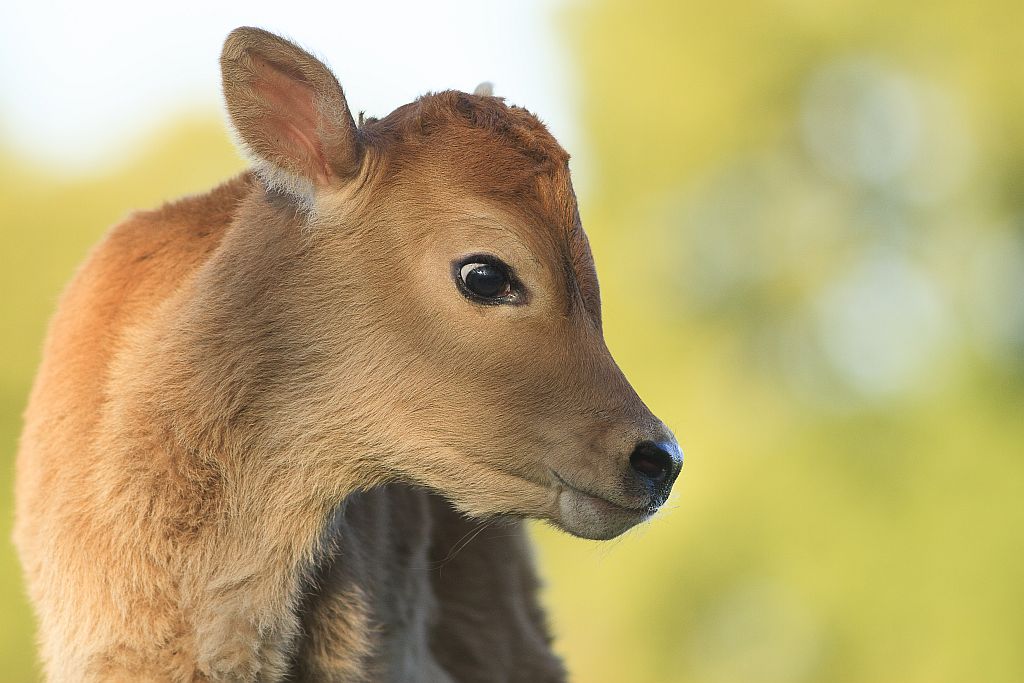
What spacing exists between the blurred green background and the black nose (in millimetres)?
14414

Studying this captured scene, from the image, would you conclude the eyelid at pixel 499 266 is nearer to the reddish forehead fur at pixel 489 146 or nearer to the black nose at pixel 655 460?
the reddish forehead fur at pixel 489 146

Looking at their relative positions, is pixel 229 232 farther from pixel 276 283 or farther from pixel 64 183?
pixel 64 183

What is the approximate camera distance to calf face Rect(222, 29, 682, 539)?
394 centimetres

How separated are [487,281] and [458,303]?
0.12 meters

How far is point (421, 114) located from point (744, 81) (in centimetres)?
1892

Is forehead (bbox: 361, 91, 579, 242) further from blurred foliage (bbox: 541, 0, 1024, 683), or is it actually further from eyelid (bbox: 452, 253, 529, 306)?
blurred foliage (bbox: 541, 0, 1024, 683)

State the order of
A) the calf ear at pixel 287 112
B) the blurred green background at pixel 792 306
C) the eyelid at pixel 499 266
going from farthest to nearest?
the blurred green background at pixel 792 306 < the calf ear at pixel 287 112 < the eyelid at pixel 499 266

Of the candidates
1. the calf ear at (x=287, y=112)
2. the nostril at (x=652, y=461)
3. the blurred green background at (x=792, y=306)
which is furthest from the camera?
the blurred green background at (x=792, y=306)

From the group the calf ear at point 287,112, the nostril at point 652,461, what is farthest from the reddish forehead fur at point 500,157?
the nostril at point 652,461

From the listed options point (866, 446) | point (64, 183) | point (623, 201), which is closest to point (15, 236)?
point (64, 183)

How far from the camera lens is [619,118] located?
72.3ft

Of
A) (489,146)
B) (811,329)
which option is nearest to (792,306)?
(811,329)

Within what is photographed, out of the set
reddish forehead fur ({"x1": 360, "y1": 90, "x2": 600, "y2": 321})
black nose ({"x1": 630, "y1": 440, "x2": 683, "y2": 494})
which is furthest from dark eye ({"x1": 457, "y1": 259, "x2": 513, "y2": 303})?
black nose ({"x1": 630, "y1": 440, "x2": 683, "y2": 494})

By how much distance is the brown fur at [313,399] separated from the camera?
3.99 m
